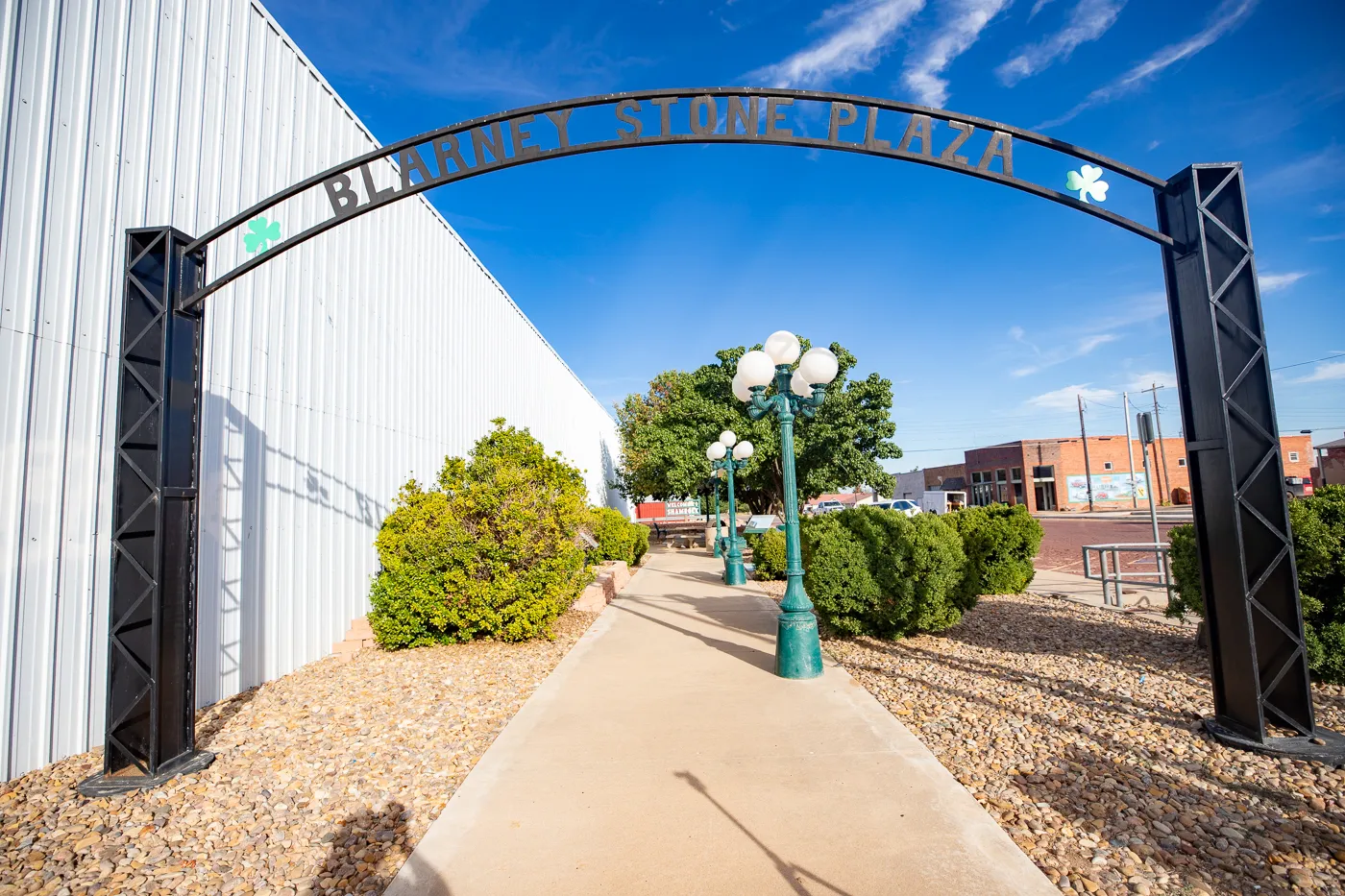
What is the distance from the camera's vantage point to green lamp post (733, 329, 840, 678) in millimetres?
6027

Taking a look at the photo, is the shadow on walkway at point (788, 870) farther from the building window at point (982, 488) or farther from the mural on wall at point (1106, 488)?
the building window at point (982, 488)

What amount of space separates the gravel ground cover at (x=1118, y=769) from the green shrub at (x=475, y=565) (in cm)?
344

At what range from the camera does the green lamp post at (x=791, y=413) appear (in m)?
6.03

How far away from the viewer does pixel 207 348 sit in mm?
5586

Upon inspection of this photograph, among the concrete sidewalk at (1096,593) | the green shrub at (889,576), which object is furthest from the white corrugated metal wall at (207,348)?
the concrete sidewalk at (1096,593)

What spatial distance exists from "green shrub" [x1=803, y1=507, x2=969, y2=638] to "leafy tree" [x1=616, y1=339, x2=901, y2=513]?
41.9 ft

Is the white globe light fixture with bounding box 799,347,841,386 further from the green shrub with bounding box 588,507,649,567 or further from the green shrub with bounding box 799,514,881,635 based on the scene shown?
the green shrub with bounding box 588,507,649,567

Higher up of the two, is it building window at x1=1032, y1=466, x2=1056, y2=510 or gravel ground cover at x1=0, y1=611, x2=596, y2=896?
building window at x1=1032, y1=466, x2=1056, y2=510

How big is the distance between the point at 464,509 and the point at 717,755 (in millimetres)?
4440

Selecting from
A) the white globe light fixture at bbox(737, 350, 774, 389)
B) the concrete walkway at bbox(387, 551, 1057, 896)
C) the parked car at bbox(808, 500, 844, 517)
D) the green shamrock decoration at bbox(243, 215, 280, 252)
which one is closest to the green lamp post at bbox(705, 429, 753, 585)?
the parked car at bbox(808, 500, 844, 517)

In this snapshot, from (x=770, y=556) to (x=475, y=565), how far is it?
705 centimetres

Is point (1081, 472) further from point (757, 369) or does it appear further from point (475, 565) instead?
point (475, 565)

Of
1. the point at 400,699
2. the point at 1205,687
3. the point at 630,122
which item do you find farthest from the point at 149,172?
the point at 1205,687

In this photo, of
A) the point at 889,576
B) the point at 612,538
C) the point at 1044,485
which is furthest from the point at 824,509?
the point at 1044,485
